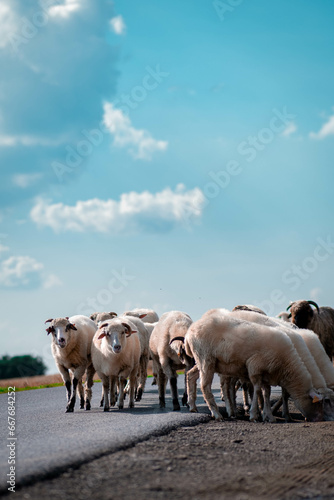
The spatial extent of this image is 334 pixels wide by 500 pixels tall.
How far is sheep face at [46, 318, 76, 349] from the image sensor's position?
13.1 m

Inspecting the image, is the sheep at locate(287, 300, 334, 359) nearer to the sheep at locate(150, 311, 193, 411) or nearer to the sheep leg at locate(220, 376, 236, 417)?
the sheep at locate(150, 311, 193, 411)

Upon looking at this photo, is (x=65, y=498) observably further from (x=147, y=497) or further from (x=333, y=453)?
(x=333, y=453)

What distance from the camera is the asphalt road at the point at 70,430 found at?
6427 mm

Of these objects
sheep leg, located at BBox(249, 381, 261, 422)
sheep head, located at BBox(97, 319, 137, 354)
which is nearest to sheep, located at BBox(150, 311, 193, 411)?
sheep head, located at BBox(97, 319, 137, 354)

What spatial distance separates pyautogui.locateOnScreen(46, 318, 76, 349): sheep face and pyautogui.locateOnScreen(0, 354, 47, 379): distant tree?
62.2 metres

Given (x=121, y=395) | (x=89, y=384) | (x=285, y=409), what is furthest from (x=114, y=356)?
(x=285, y=409)

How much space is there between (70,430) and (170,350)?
394 cm

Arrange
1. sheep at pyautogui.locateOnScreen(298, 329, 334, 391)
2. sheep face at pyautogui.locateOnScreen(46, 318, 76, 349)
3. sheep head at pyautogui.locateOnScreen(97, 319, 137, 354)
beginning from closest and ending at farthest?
sheep at pyautogui.locateOnScreen(298, 329, 334, 391) < sheep head at pyautogui.locateOnScreen(97, 319, 137, 354) < sheep face at pyautogui.locateOnScreen(46, 318, 76, 349)

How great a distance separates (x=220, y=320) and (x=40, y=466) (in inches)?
219

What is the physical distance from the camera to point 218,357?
36.1ft

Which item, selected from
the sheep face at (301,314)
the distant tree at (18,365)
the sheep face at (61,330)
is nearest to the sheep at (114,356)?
the sheep face at (61,330)

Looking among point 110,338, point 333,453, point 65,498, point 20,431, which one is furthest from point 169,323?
point 65,498

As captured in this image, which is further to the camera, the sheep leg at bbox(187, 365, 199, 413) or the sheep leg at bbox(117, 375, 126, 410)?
the sheep leg at bbox(117, 375, 126, 410)

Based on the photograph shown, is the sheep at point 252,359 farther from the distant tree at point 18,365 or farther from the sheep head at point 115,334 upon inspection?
the distant tree at point 18,365
